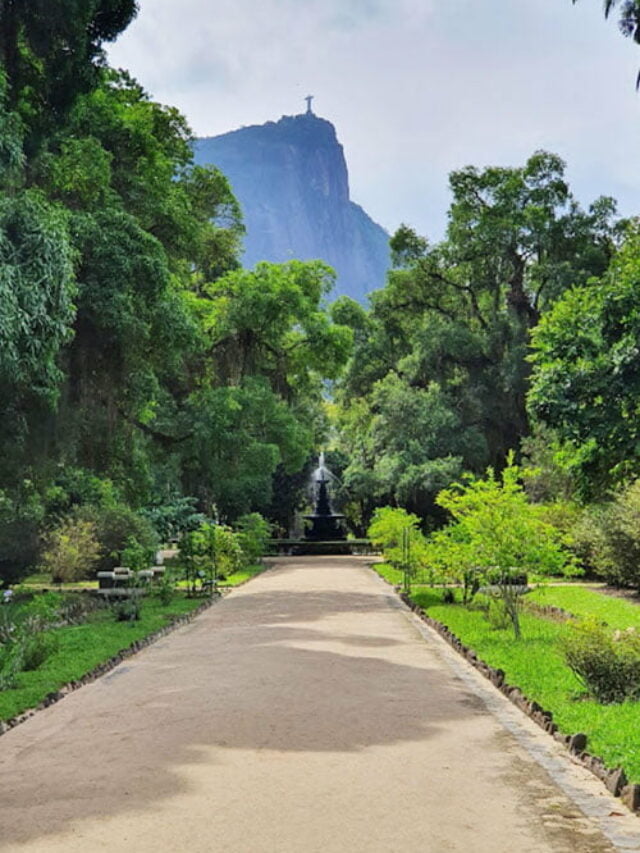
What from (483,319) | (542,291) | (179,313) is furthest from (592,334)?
(483,319)

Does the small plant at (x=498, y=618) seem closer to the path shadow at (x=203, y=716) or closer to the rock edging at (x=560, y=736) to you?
the rock edging at (x=560, y=736)

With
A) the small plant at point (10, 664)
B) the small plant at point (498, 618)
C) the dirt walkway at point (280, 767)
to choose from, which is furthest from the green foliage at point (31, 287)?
the small plant at point (498, 618)

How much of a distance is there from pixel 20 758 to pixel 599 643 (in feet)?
16.9

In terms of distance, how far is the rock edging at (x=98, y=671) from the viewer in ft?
25.0

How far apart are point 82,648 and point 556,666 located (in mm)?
6429

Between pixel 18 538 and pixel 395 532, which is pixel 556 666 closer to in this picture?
pixel 18 538

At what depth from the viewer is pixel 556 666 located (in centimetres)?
973

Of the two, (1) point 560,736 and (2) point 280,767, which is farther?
(1) point 560,736

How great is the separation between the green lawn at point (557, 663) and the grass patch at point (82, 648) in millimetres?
4833

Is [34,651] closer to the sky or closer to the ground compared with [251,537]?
closer to the ground

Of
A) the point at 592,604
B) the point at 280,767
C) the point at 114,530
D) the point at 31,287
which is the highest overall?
the point at 31,287

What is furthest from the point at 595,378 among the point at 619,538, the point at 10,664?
the point at 10,664

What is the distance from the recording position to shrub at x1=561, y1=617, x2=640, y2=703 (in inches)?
309

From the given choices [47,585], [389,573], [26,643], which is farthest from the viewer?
[389,573]
